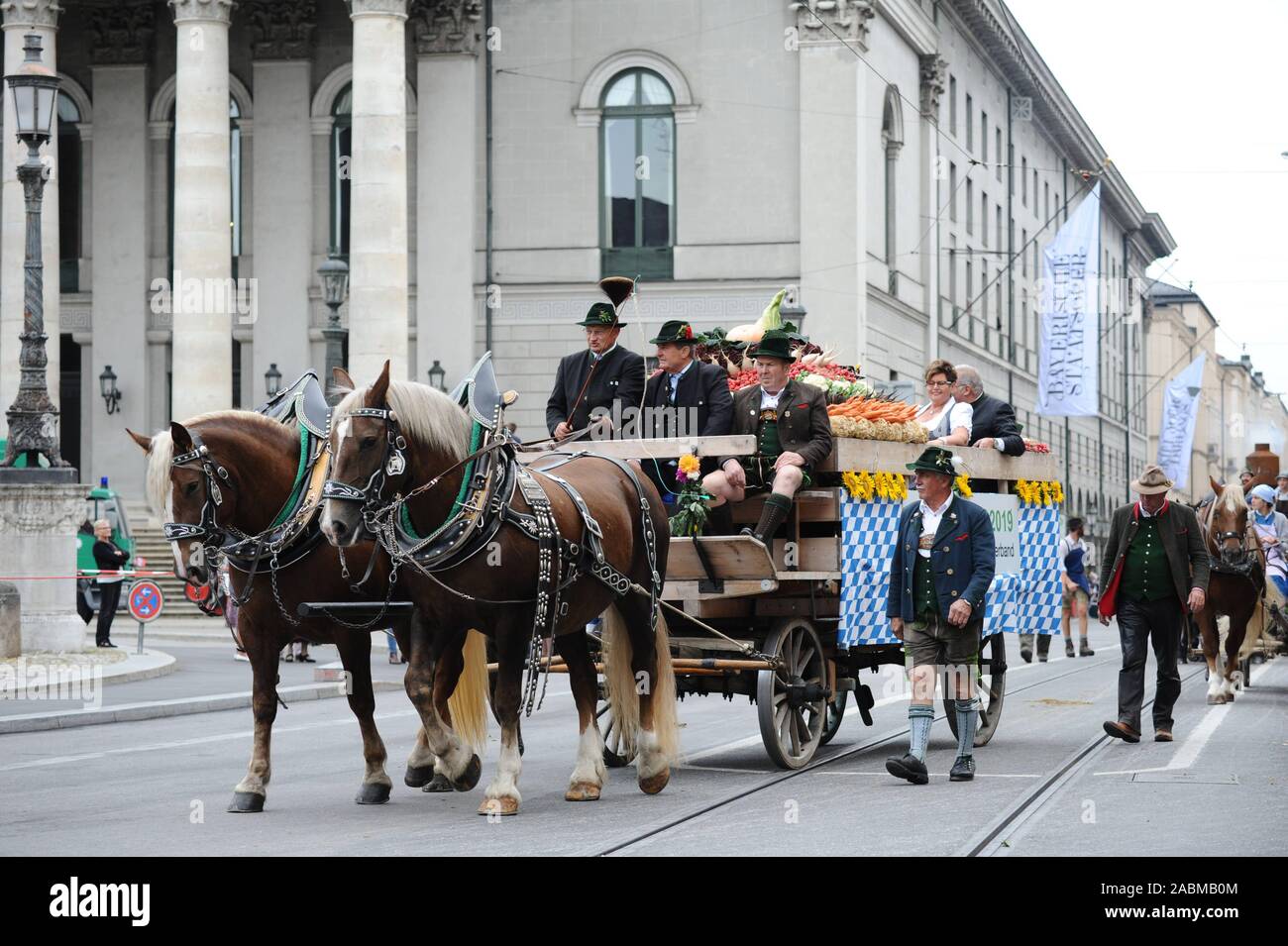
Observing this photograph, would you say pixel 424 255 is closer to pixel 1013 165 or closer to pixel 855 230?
pixel 855 230

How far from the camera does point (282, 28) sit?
42.8 meters

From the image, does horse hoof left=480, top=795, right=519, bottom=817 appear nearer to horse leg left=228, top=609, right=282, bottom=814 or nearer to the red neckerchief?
horse leg left=228, top=609, right=282, bottom=814

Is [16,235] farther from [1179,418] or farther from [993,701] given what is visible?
[1179,418]

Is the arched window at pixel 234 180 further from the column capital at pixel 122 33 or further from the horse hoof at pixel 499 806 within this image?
the horse hoof at pixel 499 806

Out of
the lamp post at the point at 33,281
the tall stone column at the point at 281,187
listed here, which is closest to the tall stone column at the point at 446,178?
the tall stone column at the point at 281,187

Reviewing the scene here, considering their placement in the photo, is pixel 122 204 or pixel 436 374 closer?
pixel 436 374

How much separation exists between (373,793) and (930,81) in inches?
1605

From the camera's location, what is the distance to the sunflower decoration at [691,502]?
39.8ft

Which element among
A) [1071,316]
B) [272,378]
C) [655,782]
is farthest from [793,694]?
[272,378]

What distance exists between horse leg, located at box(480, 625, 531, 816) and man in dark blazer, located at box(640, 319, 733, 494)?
264 cm

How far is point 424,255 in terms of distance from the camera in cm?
4231

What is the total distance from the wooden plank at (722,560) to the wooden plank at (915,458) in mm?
862

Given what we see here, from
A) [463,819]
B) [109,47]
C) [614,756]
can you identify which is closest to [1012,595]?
[614,756]
